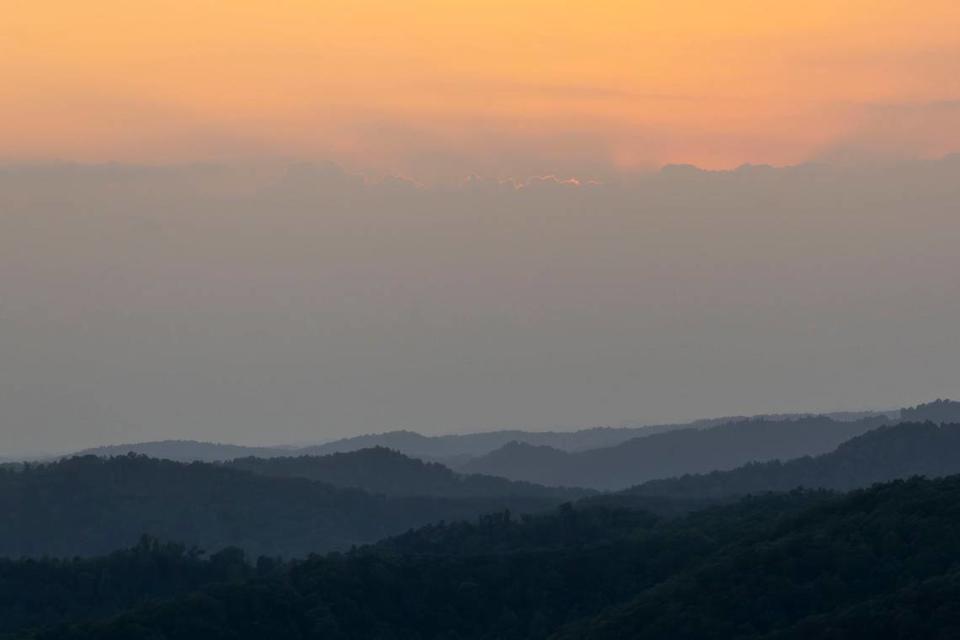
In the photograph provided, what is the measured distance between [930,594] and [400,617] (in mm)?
47034

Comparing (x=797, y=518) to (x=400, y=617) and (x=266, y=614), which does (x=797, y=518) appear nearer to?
(x=400, y=617)

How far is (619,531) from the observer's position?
15112 cm

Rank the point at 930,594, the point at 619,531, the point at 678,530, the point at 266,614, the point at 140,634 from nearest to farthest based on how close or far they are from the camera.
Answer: the point at 930,594 → the point at 140,634 → the point at 266,614 → the point at 678,530 → the point at 619,531

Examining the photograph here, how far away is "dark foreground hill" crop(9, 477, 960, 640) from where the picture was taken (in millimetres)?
97562

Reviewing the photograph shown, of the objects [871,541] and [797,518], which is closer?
[871,541]

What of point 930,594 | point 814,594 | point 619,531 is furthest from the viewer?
point 619,531

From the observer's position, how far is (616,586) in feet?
402

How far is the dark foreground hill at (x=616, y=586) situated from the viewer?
320 ft

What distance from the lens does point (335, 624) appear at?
11794 centimetres

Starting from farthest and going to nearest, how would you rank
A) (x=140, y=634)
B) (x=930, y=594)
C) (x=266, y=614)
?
(x=266, y=614) → (x=140, y=634) → (x=930, y=594)

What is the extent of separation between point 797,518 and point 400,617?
30.0 meters

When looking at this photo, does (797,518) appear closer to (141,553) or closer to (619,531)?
(619,531)

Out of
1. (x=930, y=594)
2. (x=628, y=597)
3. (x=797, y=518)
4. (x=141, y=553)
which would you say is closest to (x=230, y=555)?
(x=141, y=553)

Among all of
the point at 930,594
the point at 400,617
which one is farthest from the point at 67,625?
the point at 930,594
